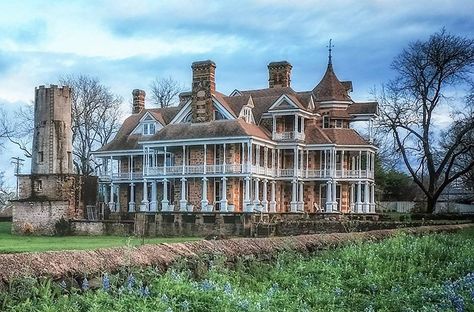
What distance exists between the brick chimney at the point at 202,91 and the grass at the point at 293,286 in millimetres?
33505

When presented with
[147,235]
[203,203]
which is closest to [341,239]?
[147,235]

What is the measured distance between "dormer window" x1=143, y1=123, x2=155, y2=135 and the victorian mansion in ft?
0.37

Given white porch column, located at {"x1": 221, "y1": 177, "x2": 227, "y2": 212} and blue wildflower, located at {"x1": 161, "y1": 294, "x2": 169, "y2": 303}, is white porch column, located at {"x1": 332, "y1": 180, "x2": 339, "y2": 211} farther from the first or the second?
blue wildflower, located at {"x1": 161, "y1": 294, "x2": 169, "y2": 303}

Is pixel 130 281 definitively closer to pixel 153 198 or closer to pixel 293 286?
pixel 293 286

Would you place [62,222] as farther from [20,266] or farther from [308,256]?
[20,266]

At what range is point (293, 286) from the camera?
28.0 ft

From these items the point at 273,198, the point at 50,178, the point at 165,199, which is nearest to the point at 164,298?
the point at 165,199

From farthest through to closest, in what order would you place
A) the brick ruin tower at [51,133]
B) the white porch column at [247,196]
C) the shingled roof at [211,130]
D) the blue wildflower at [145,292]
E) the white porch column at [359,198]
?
1. the white porch column at [359,198]
2. the brick ruin tower at [51,133]
3. the shingled roof at [211,130]
4. the white porch column at [247,196]
5. the blue wildflower at [145,292]

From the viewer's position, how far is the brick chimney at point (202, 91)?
4497 centimetres

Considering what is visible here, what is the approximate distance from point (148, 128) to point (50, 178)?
9.74 m

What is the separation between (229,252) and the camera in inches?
351

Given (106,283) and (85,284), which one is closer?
(85,284)

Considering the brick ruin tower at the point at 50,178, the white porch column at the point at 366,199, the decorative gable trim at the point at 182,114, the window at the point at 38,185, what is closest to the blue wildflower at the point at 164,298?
the brick ruin tower at the point at 50,178

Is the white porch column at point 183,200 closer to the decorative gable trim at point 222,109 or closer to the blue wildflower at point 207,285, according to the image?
the decorative gable trim at point 222,109
